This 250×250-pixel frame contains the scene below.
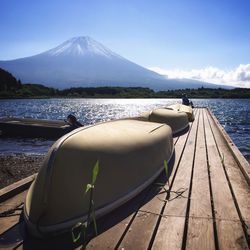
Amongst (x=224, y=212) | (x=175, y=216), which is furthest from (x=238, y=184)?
(x=175, y=216)

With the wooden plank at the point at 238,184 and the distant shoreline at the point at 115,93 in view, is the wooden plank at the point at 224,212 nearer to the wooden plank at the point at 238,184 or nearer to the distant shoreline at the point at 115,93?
the wooden plank at the point at 238,184

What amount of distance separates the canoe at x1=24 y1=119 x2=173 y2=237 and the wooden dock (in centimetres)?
15

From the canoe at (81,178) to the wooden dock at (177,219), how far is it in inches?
5.9

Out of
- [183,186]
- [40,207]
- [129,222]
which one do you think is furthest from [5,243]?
[183,186]

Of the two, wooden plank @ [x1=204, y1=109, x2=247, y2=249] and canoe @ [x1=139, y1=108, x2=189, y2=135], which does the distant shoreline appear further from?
wooden plank @ [x1=204, y1=109, x2=247, y2=249]

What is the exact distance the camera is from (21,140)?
19812 mm

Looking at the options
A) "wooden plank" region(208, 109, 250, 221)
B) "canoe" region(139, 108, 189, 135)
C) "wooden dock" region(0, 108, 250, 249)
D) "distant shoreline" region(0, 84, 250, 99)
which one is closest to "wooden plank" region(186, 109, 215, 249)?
"wooden dock" region(0, 108, 250, 249)

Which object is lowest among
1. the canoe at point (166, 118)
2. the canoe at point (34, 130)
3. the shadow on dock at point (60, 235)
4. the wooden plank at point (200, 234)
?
the canoe at point (34, 130)

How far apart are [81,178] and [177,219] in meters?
1.17

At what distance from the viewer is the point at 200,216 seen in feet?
11.6

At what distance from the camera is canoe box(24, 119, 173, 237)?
3152 millimetres

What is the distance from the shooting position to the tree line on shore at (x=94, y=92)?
5458 inches

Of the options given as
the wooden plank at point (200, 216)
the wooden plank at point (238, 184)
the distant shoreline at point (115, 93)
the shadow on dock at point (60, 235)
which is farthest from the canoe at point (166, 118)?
the distant shoreline at point (115, 93)

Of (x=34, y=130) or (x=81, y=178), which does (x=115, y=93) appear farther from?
(x=81, y=178)
